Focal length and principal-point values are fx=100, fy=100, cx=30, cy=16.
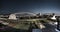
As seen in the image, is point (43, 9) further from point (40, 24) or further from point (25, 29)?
point (25, 29)

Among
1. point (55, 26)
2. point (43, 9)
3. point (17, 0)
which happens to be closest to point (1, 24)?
point (17, 0)

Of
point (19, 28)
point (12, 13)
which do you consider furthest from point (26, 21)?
point (12, 13)

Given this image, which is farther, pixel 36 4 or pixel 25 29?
pixel 36 4

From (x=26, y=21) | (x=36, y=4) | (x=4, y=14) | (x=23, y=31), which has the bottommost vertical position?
(x=23, y=31)

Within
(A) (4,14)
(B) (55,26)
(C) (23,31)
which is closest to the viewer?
(C) (23,31)

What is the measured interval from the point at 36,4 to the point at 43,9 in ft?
0.48

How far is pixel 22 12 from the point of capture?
5.53 ft

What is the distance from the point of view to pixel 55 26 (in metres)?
1.54

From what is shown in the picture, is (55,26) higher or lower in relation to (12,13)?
lower

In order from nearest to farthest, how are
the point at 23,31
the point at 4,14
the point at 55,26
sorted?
the point at 23,31, the point at 55,26, the point at 4,14

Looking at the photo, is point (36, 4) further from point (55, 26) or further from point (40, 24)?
point (55, 26)

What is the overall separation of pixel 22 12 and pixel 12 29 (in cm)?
37

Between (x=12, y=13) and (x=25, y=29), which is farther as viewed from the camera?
(x=12, y=13)

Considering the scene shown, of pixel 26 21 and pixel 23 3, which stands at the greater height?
pixel 23 3
